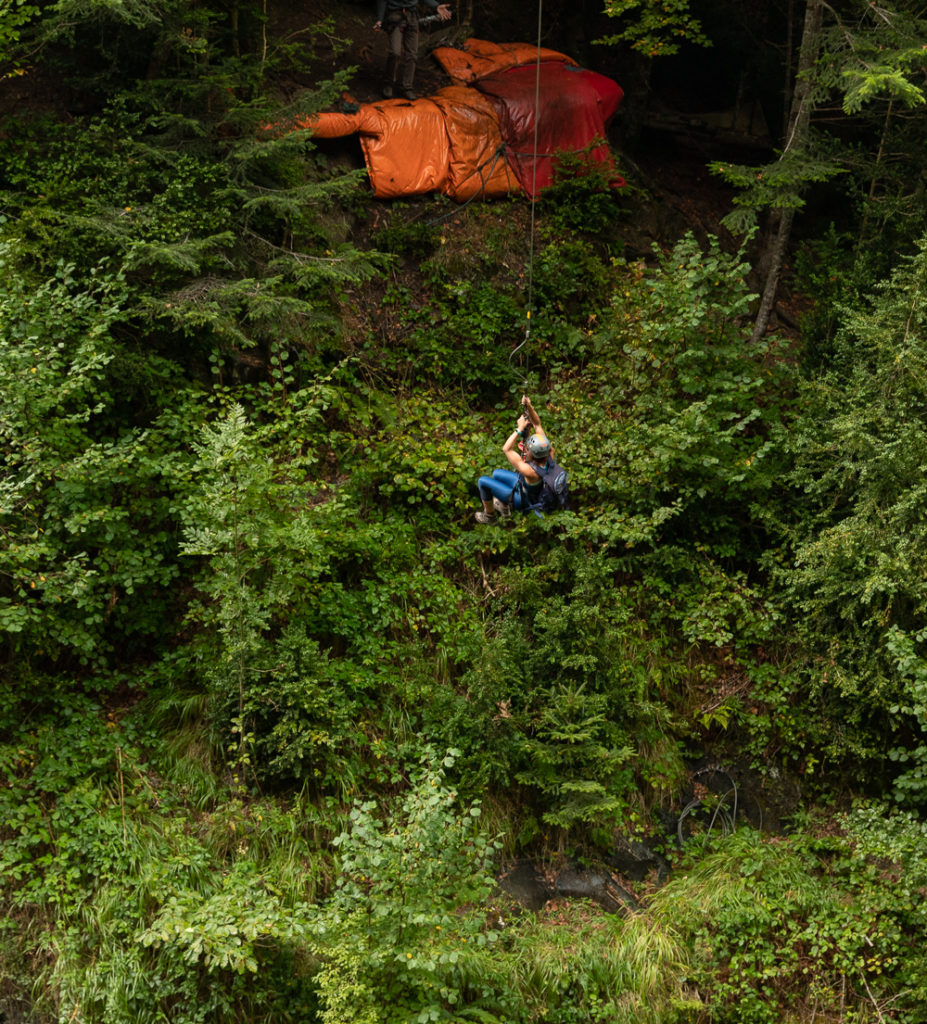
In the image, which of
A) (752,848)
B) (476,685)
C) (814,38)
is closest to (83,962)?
(476,685)

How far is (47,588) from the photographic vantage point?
6141 millimetres

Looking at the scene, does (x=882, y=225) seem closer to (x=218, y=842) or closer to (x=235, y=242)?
(x=235, y=242)

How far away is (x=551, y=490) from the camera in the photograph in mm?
7234

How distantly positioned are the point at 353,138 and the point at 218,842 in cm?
738

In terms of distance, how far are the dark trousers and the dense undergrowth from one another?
2475mm

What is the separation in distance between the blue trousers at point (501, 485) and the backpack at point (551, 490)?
13 centimetres

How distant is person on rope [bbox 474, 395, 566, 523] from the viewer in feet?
23.3

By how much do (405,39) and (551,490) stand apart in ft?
20.5

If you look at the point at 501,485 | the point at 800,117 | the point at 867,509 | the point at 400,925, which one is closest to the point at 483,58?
the point at 800,117

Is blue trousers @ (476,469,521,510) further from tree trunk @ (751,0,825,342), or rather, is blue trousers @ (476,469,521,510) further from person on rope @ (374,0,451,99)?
person on rope @ (374,0,451,99)

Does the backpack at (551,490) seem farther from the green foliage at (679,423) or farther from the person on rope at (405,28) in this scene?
the person on rope at (405,28)

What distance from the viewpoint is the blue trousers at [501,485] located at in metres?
7.53

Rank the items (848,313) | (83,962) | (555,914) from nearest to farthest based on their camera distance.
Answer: (83,962), (555,914), (848,313)

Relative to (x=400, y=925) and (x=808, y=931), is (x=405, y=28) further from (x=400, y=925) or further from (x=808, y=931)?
(x=808, y=931)
